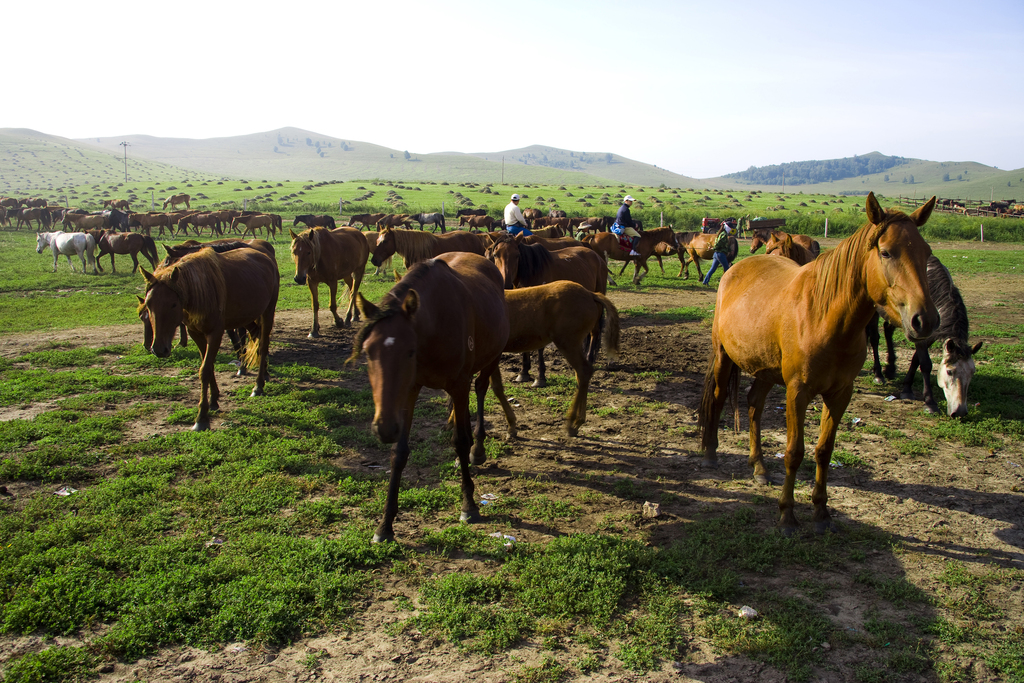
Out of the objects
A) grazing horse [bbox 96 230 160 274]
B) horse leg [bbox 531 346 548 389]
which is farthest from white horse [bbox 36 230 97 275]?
horse leg [bbox 531 346 548 389]

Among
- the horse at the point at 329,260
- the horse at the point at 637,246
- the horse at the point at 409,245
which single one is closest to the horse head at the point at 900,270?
the horse at the point at 329,260

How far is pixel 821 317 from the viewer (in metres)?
A: 4.37

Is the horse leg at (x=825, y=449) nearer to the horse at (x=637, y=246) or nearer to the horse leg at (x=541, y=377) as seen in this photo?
the horse leg at (x=541, y=377)

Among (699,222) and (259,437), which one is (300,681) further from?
(699,222)

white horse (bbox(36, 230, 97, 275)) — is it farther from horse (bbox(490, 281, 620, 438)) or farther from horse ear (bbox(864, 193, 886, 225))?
horse ear (bbox(864, 193, 886, 225))

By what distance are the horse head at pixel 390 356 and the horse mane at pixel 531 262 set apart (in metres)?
5.83

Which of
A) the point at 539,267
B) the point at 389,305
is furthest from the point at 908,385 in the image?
the point at 389,305

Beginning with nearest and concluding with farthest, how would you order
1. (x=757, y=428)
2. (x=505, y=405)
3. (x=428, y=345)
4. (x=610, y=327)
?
(x=428, y=345) → (x=757, y=428) → (x=505, y=405) → (x=610, y=327)

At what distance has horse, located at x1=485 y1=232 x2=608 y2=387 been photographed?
31.0 feet

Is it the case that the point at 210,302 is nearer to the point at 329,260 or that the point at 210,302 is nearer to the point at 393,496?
the point at 393,496

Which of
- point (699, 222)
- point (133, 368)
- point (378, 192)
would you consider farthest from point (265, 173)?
point (133, 368)

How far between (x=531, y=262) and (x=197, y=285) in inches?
205

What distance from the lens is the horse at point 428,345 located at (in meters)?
3.86

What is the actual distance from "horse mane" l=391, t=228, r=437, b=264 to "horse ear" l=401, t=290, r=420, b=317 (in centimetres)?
1061
